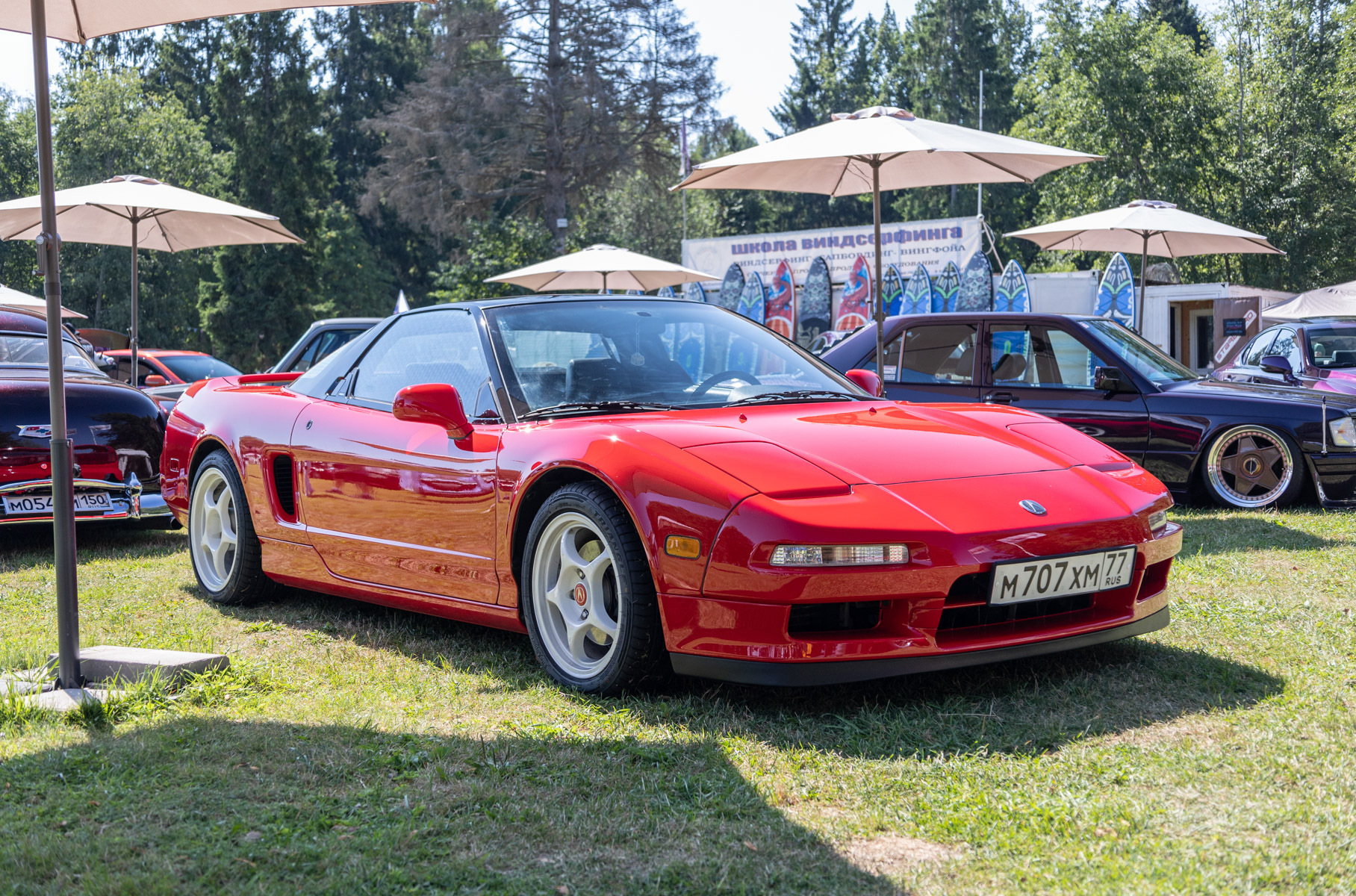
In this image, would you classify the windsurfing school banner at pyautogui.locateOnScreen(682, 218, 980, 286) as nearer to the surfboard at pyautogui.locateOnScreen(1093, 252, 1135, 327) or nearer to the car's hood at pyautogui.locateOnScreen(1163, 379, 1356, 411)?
the surfboard at pyautogui.locateOnScreen(1093, 252, 1135, 327)

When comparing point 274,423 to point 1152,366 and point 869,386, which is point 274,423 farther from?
point 1152,366

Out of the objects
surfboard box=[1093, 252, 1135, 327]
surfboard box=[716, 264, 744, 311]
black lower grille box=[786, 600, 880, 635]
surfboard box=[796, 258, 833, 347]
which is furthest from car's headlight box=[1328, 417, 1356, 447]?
surfboard box=[716, 264, 744, 311]

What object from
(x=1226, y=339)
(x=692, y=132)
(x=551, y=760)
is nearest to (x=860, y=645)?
(x=551, y=760)

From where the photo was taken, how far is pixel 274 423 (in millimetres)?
5336

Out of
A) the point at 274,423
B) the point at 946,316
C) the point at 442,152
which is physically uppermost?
the point at 442,152

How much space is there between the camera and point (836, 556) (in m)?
3.27

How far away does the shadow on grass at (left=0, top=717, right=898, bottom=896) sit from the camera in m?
2.44

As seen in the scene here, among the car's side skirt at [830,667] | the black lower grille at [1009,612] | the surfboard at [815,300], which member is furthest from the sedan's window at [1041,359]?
the surfboard at [815,300]

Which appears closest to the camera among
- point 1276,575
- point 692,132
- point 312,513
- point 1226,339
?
point 312,513

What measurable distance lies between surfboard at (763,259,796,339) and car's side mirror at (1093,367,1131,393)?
609 inches

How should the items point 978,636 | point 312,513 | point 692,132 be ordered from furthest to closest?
point 692,132 → point 312,513 → point 978,636

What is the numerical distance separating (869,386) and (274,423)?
2.56 meters

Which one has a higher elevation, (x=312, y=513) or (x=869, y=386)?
(x=869, y=386)

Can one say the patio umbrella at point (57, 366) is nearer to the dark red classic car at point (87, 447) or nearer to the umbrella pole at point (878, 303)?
the dark red classic car at point (87, 447)
